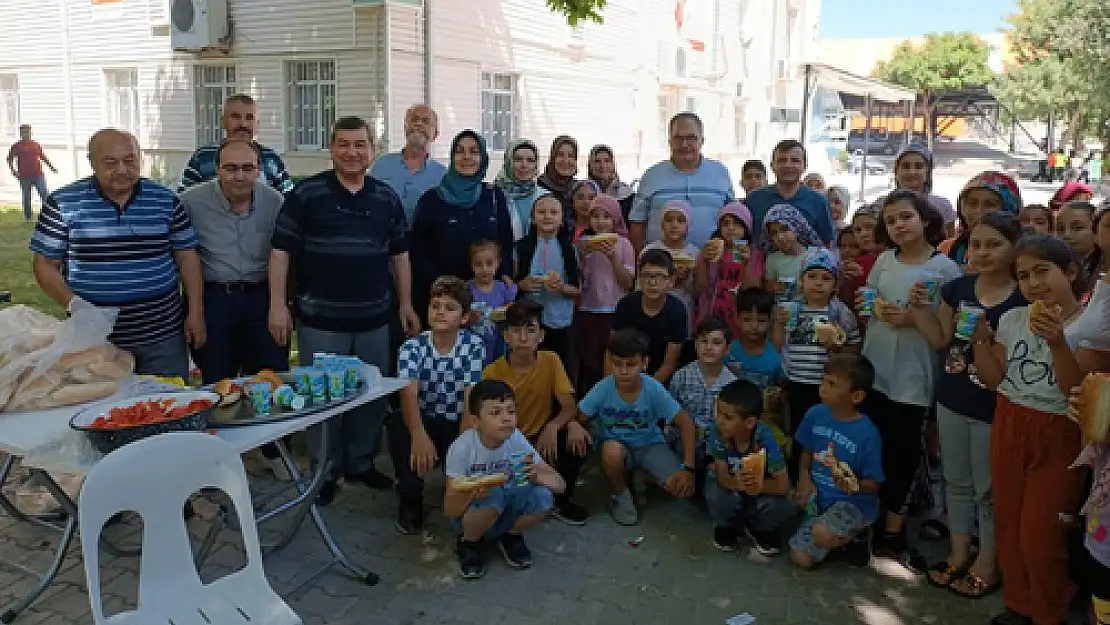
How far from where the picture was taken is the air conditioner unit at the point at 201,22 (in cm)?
1534

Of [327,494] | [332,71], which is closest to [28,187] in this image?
[332,71]

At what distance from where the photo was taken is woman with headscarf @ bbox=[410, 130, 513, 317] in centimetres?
505

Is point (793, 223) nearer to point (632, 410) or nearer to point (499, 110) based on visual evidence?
point (632, 410)

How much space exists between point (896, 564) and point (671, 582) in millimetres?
1144

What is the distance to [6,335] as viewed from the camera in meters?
3.49

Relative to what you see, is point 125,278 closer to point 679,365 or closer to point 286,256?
point 286,256

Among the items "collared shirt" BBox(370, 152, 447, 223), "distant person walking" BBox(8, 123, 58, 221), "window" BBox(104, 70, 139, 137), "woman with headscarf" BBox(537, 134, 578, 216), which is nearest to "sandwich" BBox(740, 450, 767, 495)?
"woman with headscarf" BBox(537, 134, 578, 216)

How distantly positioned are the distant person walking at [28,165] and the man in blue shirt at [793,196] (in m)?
16.9

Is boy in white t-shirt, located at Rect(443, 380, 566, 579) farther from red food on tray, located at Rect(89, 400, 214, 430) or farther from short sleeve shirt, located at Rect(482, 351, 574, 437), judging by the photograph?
red food on tray, located at Rect(89, 400, 214, 430)

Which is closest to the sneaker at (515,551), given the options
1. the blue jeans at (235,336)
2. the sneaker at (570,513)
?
the sneaker at (570,513)

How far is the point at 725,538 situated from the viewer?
4.22 meters

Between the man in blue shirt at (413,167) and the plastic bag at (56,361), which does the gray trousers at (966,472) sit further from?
the plastic bag at (56,361)

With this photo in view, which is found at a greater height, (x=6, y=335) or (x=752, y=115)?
(x=752, y=115)

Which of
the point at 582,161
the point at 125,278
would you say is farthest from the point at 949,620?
the point at 582,161
